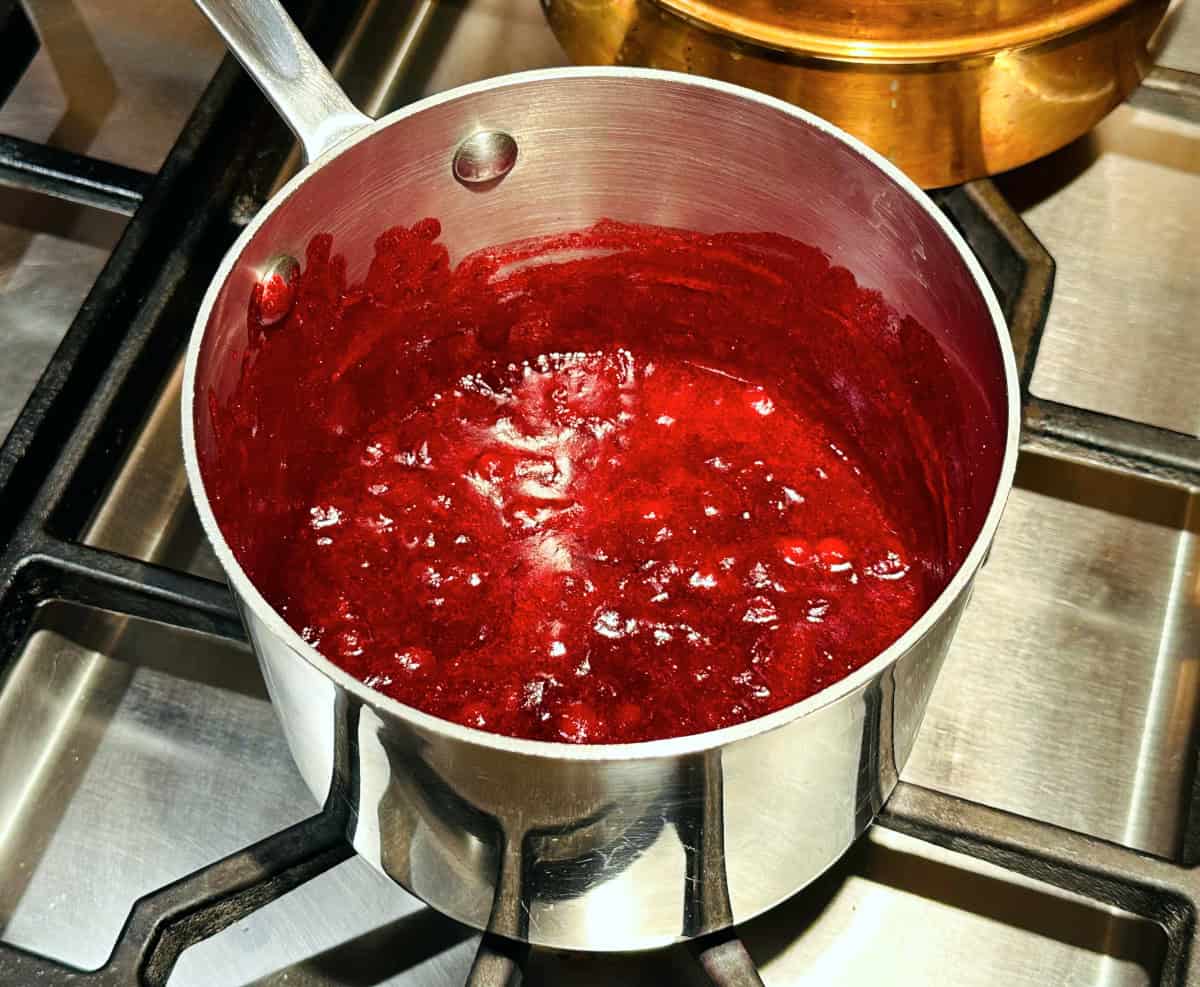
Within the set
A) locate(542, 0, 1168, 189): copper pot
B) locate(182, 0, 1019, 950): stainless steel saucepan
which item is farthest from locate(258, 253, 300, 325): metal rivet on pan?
locate(542, 0, 1168, 189): copper pot

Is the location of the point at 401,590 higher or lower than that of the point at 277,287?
lower

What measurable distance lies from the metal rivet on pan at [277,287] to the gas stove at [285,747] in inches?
3.9

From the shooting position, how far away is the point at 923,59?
622 millimetres

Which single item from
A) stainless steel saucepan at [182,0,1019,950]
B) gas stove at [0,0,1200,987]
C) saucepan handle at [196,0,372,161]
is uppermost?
saucepan handle at [196,0,372,161]

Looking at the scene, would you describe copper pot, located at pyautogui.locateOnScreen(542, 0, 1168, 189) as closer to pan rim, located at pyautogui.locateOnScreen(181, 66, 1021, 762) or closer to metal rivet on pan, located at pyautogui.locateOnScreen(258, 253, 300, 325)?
pan rim, located at pyautogui.locateOnScreen(181, 66, 1021, 762)

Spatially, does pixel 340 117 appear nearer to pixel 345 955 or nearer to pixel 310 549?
pixel 310 549

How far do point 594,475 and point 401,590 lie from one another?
4.0 inches

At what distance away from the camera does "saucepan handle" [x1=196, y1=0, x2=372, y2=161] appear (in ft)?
1.89

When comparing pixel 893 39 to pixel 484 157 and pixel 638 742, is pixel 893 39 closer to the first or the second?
pixel 484 157

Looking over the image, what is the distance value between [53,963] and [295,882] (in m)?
0.09

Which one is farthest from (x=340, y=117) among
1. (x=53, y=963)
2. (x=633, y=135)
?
(x=53, y=963)

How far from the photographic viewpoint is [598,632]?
23.5 inches

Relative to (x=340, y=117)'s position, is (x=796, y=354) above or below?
below

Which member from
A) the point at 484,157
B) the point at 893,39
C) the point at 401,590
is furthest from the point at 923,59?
the point at 401,590
